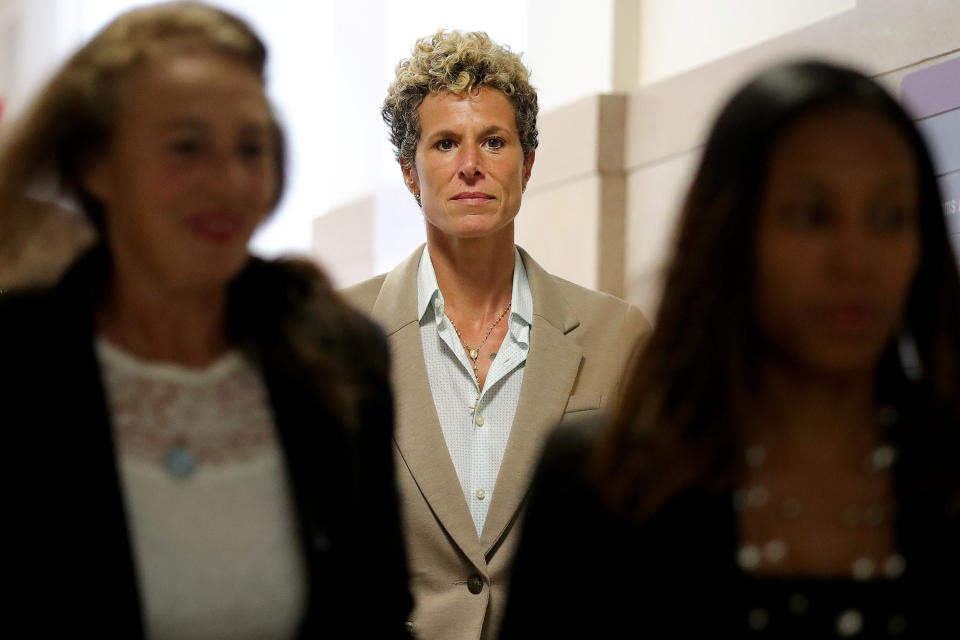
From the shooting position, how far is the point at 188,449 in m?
1.50

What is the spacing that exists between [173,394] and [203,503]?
144 millimetres

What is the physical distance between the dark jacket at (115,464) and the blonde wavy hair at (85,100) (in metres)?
0.12

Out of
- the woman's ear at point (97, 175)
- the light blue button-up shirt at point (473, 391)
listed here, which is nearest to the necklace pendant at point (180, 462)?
the woman's ear at point (97, 175)

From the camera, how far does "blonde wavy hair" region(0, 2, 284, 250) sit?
4.80 feet

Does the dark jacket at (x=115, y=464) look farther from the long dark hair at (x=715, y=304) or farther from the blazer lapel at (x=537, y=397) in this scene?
the blazer lapel at (x=537, y=397)

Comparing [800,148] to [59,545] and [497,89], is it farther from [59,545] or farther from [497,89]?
[497,89]

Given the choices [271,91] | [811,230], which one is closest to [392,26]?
[271,91]

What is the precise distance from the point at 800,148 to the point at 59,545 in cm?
95

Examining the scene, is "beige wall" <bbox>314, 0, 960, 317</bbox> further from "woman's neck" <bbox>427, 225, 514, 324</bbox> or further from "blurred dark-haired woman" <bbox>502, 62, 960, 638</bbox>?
"blurred dark-haired woman" <bbox>502, 62, 960, 638</bbox>

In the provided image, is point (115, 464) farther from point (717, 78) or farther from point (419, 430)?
point (717, 78)

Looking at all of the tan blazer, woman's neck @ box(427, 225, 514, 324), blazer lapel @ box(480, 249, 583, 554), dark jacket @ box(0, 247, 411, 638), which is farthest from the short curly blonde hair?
dark jacket @ box(0, 247, 411, 638)

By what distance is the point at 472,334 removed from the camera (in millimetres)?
2920

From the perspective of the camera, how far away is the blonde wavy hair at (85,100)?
4.80ft

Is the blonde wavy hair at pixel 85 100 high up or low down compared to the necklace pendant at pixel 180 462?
up
